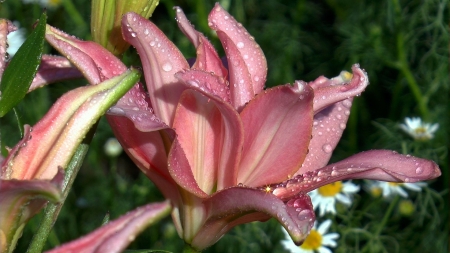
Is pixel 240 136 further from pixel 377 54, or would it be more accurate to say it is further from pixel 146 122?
pixel 377 54

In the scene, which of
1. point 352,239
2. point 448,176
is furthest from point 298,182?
point 448,176

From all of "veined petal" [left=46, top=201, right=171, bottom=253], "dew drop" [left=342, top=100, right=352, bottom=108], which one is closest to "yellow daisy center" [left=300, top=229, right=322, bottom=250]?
"dew drop" [left=342, top=100, right=352, bottom=108]

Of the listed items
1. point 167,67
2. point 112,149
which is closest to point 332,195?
point 112,149

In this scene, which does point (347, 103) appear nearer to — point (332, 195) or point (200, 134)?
point (200, 134)

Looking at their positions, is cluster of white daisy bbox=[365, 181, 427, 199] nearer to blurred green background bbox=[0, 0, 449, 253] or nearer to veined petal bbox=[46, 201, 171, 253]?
blurred green background bbox=[0, 0, 449, 253]

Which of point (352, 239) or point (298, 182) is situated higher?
point (298, 182)

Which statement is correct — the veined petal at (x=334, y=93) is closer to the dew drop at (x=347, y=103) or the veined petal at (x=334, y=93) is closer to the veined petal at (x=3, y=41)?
the dew drop at (x=347, y=103)

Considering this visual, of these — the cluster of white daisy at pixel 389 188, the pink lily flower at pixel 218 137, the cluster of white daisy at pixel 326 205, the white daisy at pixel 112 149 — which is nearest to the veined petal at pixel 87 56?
the pink lily flower at pixel 218 137
